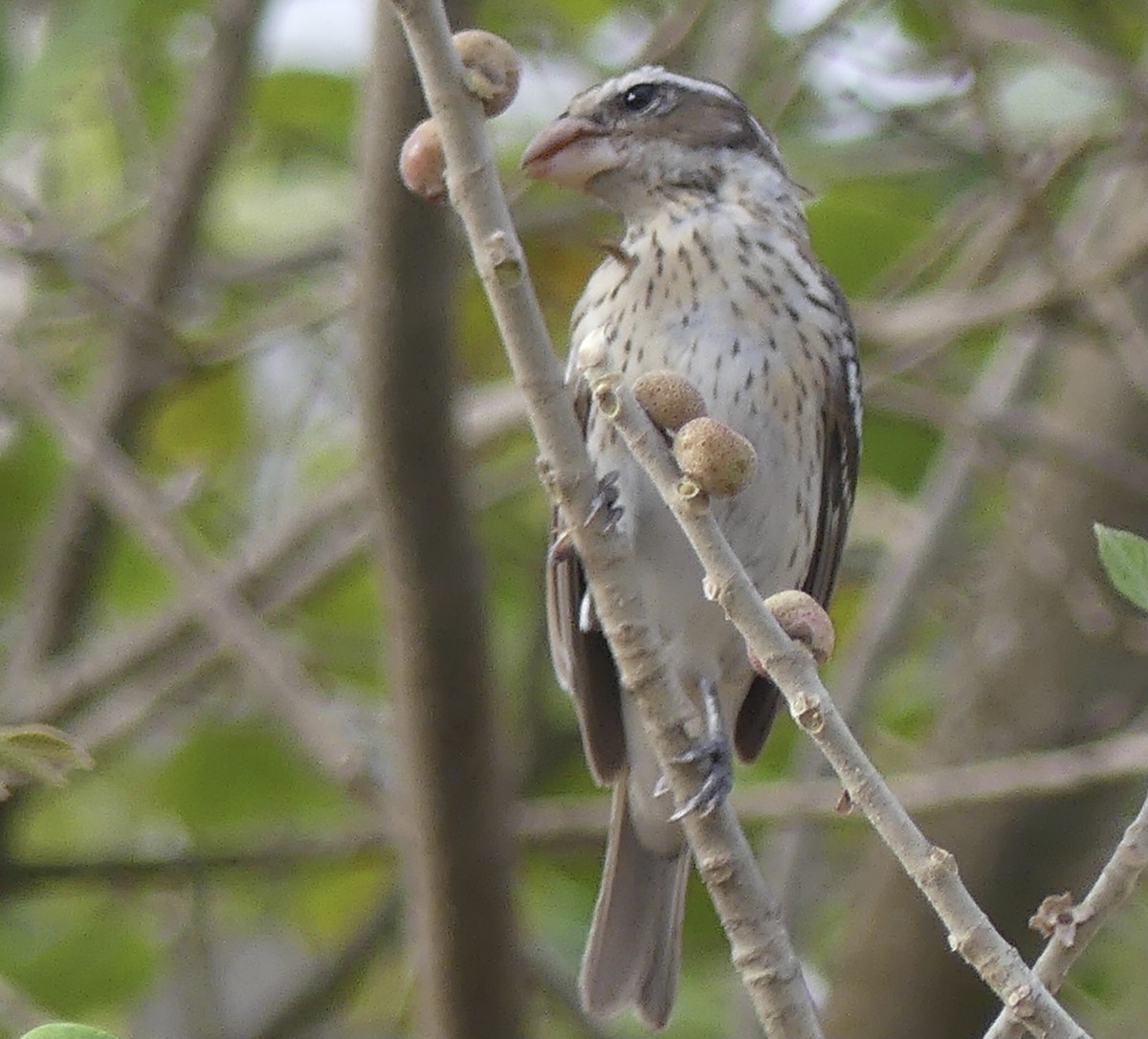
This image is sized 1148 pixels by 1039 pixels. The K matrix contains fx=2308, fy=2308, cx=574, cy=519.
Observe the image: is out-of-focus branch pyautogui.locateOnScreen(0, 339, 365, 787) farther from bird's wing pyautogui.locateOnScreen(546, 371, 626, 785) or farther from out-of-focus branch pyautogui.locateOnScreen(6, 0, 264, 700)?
bird's wing pyautogui.locateOnScreen(546, 371, 626, 785)

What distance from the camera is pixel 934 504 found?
4559 millimetres

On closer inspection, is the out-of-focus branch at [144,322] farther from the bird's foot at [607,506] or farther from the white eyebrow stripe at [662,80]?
the bird's foot at [607,506]

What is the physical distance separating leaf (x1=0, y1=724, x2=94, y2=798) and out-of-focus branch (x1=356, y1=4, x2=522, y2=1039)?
1330 mm

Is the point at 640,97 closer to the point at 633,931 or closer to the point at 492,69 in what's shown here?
the point at 633,931

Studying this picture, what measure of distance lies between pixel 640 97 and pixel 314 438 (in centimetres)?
203

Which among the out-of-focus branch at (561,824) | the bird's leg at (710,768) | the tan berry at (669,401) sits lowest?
the out-of-focus branch at (561,824)

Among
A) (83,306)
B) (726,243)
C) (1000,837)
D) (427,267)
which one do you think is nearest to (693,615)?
(726,243)

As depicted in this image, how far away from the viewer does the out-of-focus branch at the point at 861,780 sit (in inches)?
66.6

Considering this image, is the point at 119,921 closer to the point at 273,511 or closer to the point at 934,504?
the point at 273,511

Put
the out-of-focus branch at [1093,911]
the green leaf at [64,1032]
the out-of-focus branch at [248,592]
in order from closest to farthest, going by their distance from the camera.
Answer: the green leaf at [64,1032], the out-of-focus branch at [1093,911], the out-of-focus branch at [248,592]

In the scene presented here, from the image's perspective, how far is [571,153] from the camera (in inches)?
135

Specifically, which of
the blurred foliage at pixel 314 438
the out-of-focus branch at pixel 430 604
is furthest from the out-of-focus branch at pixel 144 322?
the out-of-focus branch at pixel 430 604

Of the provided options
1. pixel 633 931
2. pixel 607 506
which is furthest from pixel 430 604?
pixel 607 506

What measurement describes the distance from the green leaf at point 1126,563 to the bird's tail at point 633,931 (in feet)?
5.64
